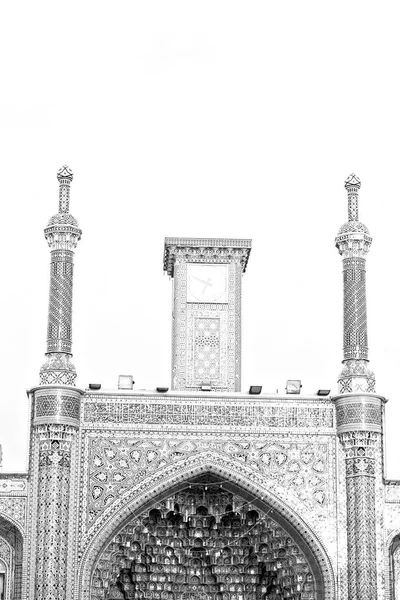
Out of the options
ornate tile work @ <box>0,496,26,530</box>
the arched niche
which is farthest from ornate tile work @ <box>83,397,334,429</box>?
the arched niche

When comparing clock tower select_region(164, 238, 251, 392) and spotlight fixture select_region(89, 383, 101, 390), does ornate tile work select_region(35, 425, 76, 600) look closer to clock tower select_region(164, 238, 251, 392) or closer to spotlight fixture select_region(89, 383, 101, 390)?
spotlight fixture select_region(89, 383, 101, 390)

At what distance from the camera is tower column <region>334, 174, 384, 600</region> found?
25.6 m

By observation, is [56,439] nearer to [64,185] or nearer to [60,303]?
[60,303]

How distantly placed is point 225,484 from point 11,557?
12.4 feet

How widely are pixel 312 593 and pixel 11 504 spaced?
5239 millimetres

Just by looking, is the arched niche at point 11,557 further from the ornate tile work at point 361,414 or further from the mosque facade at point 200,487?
the ornate tile work at point 361,414

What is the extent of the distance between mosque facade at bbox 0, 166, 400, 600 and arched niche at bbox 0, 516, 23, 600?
23 mm

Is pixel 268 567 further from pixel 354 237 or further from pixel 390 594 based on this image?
pixel 354 237

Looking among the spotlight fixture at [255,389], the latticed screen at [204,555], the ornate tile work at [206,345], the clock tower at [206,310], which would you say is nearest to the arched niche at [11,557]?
the latticed screen at [204,555]

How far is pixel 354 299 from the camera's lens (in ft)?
88.0

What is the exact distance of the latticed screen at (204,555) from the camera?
2631cm

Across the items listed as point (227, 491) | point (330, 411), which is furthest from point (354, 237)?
point (227, 491)

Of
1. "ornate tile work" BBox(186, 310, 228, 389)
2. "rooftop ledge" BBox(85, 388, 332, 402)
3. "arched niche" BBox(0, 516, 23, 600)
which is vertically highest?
"ornate tile work" BBox(186, 310, 228, 389)

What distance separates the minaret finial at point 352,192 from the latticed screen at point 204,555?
5.37 metres
